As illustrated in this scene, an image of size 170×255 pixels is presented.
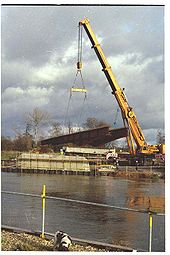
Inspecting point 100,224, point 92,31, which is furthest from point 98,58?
point 100,224

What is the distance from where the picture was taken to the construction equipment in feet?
A: 12.6

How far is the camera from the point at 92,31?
3.63 metres

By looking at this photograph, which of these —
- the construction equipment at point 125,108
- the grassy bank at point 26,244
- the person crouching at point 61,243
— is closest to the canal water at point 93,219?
the construction equipment at point 125,108

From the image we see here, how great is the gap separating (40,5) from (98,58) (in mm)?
1217

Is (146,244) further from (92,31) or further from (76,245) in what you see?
(92,31)

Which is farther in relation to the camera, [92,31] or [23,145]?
[23,145]

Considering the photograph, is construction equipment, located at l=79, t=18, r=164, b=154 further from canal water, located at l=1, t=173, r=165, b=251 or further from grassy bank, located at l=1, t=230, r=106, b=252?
grassy bank, located at l=1, t=230, r=106, b=252

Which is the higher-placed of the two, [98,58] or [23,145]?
[98,58]

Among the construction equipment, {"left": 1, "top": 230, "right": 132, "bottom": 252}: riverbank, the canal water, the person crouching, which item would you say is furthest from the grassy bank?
the construction equipment

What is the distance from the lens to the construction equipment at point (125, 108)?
3.83 m

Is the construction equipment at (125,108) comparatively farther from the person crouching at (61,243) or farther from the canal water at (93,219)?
the person crouching at (61,243)

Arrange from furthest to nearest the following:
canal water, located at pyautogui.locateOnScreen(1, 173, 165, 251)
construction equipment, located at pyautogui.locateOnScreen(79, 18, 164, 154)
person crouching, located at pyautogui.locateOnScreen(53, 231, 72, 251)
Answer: canal water, located at pyautogui.locateOnScreen(1, 173, 165, 251), construction equipment, located at pyautogui.locateOnScreen(79, 18, 164, 154), person crouching, located at pyautogui.locateOnScreen(53, 231, 72, 251)

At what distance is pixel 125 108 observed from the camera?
16.1 feet
